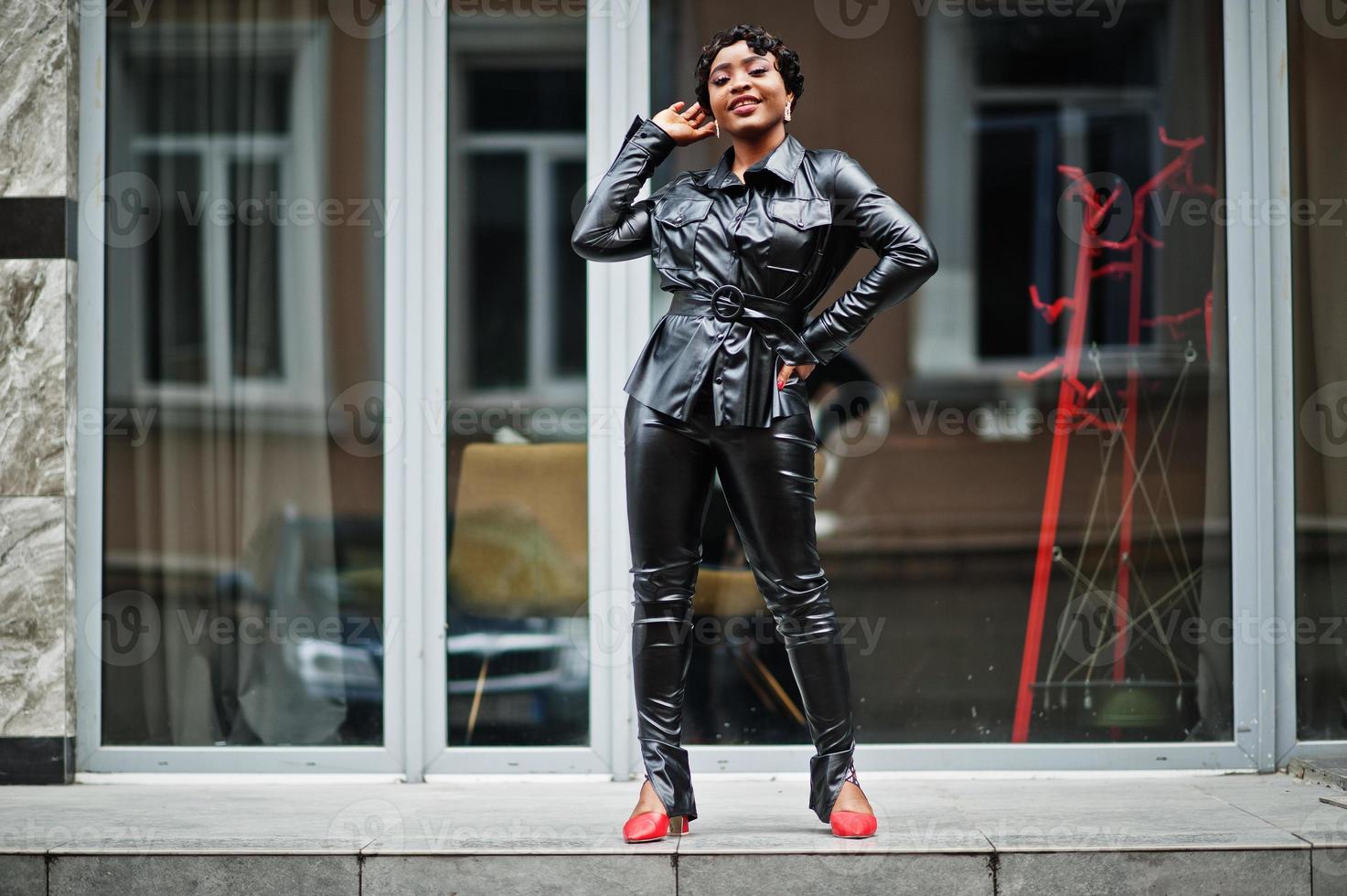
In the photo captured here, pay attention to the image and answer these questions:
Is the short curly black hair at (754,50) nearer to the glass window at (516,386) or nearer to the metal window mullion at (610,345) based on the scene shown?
the metal window mullion at (610,345)

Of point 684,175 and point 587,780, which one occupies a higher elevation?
point 684,175

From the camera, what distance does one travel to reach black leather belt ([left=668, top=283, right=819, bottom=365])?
3432 mm

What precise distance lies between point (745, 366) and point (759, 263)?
0.26 meters

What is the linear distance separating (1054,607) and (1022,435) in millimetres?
616

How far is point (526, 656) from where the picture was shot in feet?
15.9

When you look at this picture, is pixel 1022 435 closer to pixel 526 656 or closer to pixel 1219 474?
pixel 1219 474

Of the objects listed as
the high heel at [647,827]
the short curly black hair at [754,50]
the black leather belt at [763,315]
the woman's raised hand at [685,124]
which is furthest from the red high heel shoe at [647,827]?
the short curly black hair at [754,50]

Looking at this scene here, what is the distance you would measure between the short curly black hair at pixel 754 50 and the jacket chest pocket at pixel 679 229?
0.86 feet

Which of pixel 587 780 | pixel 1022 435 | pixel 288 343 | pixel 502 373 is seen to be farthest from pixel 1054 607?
pixel 288 343

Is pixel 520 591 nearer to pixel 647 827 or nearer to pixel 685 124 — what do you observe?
pixel 647 827

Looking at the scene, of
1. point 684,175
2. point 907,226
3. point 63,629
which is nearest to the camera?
point 907,226

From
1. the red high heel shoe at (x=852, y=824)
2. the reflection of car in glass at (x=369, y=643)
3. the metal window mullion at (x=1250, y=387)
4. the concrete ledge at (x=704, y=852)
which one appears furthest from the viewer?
the reflection of car in glass at (x=369, y=643)

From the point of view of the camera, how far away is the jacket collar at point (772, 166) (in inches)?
136

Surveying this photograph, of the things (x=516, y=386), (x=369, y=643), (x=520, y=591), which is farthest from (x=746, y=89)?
(x=369, y=643)
